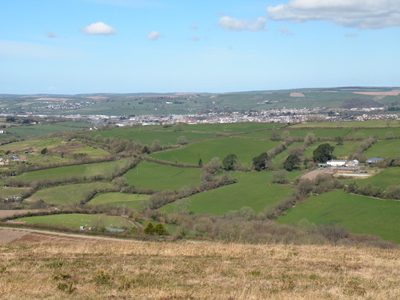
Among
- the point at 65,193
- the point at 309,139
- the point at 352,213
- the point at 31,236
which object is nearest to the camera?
the point at 31,236

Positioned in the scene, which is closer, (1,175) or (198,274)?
(198,274)

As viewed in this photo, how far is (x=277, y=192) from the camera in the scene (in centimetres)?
4956

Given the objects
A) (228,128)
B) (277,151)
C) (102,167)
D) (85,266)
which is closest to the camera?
(85,266)

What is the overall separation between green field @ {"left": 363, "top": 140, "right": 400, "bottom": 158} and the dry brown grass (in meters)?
52.4

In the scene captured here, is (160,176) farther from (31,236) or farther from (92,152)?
(31,236)

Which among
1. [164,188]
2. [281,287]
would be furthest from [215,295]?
[164,188]

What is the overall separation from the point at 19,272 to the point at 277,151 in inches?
2601

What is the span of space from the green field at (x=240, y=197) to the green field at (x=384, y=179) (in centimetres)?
1061

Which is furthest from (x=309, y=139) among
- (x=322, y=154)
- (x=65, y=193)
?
(x=65, y=193)

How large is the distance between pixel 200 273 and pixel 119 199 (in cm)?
4356

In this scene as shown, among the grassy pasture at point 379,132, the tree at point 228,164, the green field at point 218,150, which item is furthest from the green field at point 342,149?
the tree at point 228,164

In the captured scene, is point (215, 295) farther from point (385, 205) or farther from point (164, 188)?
point (164, 188)

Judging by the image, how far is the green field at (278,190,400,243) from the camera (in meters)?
34.2

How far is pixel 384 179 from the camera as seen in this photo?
157ft
